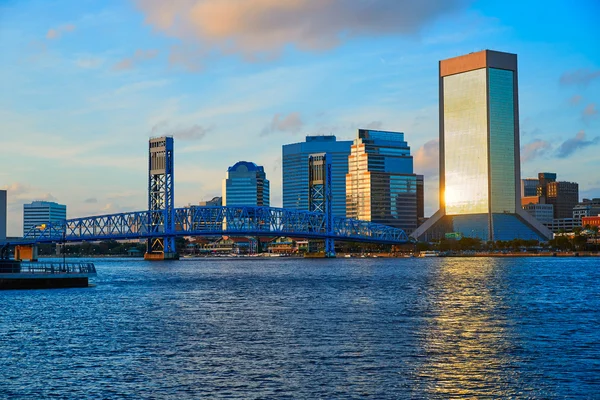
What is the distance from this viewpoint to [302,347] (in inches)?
1662

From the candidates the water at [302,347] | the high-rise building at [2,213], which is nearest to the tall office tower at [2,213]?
the high-rise building at [2,213]

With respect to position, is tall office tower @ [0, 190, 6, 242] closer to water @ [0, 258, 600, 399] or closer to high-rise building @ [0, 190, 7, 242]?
high-rise building @ [0, 190, 7, 242]

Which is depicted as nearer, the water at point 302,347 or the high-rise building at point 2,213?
the water at point 302,347

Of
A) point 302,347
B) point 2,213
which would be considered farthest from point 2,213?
point 302,347

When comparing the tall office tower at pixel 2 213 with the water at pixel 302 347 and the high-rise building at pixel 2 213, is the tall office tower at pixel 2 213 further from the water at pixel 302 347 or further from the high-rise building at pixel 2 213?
the water at pixel 302 347

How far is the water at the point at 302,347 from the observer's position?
106ft

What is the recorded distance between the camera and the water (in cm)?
3241

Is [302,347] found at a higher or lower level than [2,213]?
lower

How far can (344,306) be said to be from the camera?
217ft

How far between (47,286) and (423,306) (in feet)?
135

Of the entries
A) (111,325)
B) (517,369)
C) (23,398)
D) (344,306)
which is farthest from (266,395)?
(344,306)

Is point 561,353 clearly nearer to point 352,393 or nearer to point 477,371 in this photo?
point 477,371

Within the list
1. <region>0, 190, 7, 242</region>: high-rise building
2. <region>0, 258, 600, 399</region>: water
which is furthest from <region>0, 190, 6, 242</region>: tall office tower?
<region>0, 258, 600, 399</region>: water

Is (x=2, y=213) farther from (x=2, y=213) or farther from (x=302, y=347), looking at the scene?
(x=302, y=347)
